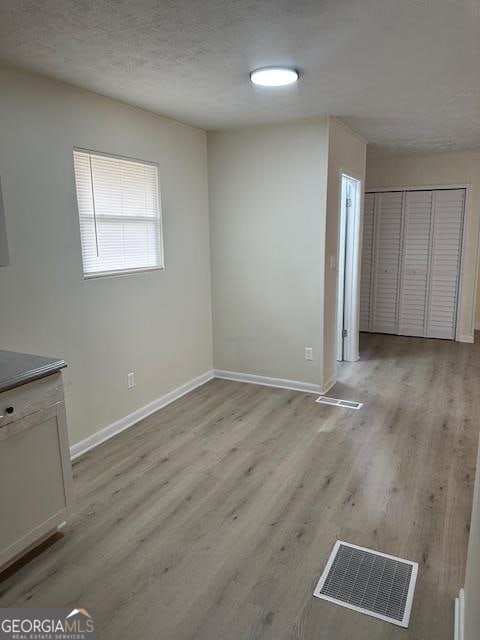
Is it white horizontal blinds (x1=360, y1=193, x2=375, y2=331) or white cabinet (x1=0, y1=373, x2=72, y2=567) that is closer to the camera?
white cabinet (x1=0, y1=373, x2=72, y2=567)

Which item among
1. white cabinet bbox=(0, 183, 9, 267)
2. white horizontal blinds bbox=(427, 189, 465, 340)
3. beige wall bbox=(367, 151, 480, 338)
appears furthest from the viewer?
white horizontal blinds bbox=(427, 189, 465, 340)

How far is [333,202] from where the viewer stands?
402cm

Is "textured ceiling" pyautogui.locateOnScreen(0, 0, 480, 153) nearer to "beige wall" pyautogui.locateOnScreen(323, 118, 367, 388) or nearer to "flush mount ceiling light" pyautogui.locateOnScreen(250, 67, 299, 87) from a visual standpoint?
"flush mount ceiling light" pyautogui.locateOnScreen(250, 67, 299, 87)

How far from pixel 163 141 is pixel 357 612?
11.5 feet

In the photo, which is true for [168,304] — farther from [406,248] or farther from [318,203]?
[406,248]

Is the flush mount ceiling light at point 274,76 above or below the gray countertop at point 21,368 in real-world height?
above

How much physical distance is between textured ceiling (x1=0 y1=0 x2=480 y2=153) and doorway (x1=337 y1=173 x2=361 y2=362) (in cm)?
130

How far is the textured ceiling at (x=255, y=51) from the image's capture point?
6.12ft

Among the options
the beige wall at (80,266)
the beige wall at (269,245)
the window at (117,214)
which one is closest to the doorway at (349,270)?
the beige wall at (269,245)

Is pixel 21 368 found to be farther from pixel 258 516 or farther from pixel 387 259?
pixel 387 259

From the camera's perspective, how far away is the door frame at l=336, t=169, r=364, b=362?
15.9 ft

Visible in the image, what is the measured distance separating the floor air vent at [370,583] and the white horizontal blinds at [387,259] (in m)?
4.75

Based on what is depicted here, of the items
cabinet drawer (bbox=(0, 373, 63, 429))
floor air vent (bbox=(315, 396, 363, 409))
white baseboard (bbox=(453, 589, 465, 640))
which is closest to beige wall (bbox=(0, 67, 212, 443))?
cabinet drawer (bbox=(0, 373, 63, 429))

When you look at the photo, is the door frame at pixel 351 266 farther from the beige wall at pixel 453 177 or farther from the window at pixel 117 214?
the window at pixel 117 214
